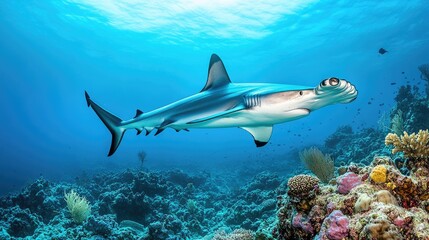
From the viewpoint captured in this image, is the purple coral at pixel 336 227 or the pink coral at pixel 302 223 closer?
the purple coral at pixel 336 227

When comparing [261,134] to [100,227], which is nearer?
[261,134]

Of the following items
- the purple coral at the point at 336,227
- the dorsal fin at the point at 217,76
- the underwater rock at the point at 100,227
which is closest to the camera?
the purple coral at the point at 336,227

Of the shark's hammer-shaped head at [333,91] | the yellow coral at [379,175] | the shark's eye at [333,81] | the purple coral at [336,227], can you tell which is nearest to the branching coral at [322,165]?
the shark's hammer-shaped head at [333,91]

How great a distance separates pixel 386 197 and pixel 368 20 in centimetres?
4034

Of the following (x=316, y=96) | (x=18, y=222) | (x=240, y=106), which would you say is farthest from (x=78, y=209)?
(x=316, y=96)

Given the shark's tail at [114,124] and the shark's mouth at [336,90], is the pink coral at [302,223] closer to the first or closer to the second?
the shark's mouth at [336,90]

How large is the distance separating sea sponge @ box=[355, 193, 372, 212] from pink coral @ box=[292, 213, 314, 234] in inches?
28.1

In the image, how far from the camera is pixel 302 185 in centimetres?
409

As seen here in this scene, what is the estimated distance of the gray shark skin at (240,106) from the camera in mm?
4469

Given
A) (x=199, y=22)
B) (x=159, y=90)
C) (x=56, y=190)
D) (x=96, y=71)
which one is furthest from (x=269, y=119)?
(x=159, y=90)

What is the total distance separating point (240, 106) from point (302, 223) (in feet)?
8.87

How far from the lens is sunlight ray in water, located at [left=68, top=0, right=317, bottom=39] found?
33.1 metres

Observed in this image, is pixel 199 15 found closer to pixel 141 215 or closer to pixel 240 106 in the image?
pixel 141 215

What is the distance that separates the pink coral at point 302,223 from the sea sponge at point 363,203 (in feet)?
2.34
